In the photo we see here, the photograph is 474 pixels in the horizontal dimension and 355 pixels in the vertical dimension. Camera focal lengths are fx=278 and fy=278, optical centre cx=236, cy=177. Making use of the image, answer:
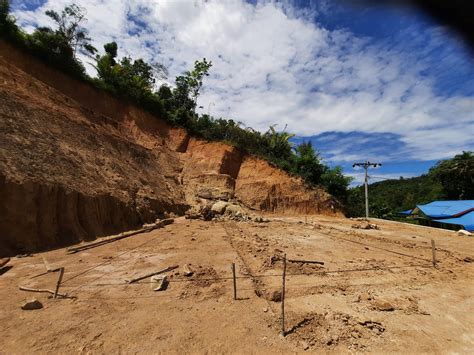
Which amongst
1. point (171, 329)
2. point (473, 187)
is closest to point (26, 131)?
point (171, 329)

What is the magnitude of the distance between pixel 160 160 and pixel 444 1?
20388 millimetres

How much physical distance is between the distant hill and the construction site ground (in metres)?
18.8

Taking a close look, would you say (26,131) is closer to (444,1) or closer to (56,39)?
(56,39)

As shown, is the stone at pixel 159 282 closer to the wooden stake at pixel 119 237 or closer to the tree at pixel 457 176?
the wooden stake at pixel 119 237

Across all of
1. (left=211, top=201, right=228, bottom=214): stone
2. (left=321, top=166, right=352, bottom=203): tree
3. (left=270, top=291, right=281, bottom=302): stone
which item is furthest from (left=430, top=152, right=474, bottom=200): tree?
(left=270, top=291, right=281, bottom=302): stone

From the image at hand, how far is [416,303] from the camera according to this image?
5574 mm

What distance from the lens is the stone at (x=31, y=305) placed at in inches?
194

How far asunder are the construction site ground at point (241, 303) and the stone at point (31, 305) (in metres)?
0.10

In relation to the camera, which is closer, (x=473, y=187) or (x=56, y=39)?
(x=56, y=39)

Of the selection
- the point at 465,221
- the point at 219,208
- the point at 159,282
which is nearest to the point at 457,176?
the point at 465,221

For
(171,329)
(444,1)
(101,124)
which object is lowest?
(171,329)

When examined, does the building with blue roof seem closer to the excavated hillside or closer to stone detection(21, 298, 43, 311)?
the excavated hillside

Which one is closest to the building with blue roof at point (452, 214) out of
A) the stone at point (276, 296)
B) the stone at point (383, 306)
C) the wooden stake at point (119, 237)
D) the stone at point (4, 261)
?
the stone at point (383, 306)

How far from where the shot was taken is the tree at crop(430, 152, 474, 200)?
86.8 feet
